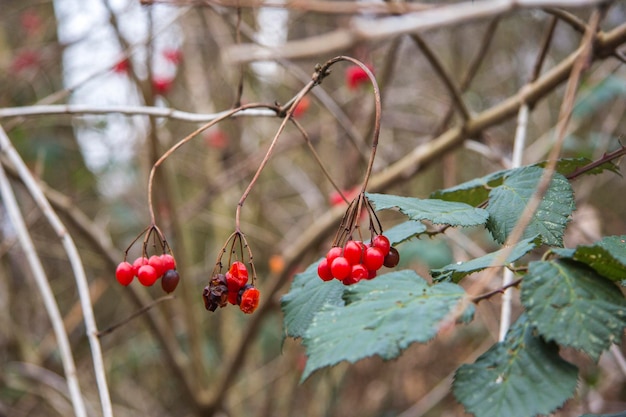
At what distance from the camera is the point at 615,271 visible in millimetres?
601

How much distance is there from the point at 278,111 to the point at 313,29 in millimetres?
3604

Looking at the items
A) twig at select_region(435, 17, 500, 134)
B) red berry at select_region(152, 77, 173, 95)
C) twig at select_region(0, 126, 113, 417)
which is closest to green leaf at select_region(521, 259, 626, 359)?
twig at select_region(0, 126, 113, 417)

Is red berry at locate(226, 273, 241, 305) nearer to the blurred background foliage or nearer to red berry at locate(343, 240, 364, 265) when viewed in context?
red berry at locate(343, 240, 364, 265)

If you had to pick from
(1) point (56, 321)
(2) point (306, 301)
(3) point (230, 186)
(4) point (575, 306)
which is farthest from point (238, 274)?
(3) point (230, 186)

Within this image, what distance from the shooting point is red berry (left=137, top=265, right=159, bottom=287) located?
2.96ft

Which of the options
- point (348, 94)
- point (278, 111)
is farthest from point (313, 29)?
point (278, 111)

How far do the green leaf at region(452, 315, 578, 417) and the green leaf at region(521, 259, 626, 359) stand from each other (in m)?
0.05

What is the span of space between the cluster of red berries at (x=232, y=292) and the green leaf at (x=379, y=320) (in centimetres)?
18

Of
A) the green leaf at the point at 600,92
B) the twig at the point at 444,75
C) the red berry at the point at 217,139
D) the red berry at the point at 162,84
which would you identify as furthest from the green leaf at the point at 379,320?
the red berry at the point at 217,139

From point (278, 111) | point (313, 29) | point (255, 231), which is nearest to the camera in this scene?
point (278, 111)

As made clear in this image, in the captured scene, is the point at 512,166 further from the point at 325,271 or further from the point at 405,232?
the point at 325,271

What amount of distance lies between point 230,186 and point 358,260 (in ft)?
7.79

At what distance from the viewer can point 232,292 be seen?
84 cm

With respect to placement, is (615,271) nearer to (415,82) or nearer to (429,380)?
(429,380)
